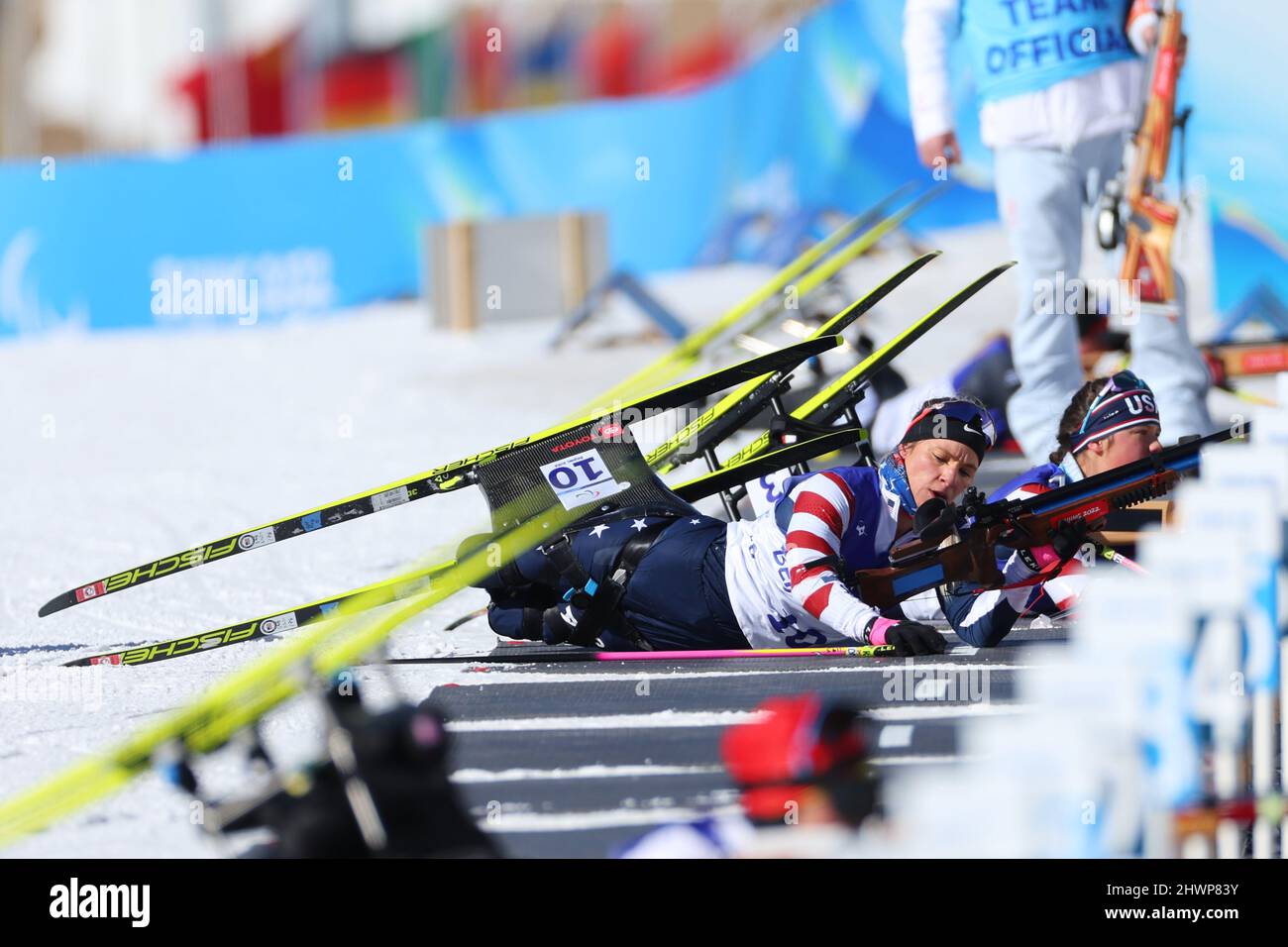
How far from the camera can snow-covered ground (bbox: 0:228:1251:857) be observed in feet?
16.9

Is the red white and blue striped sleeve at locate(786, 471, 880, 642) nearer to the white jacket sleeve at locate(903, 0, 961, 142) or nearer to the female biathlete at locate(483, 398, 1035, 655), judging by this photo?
the female biathlete at locate(483, 398, 1035, 655)

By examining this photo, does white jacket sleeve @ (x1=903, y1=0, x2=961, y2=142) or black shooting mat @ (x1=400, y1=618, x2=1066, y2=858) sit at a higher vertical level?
white jacket sleeve @ (x1=903, y1=0, x2=961, y2=142)

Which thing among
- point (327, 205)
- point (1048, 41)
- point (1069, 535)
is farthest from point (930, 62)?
point (327, 205)

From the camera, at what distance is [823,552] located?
518cm

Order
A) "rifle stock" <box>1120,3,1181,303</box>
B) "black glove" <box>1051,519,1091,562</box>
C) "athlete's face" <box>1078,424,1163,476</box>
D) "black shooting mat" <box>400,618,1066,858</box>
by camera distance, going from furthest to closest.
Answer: "rifle stock" <box>1120,3,1181,303</box>, "athlete's face" <box>1078,424,1163,476</box>, "black glove" <box>1051,519,1091,562</box>, "black shooting mat" <box>400,618,1066,858</box>

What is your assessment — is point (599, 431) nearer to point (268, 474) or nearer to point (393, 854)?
point (393, 854)

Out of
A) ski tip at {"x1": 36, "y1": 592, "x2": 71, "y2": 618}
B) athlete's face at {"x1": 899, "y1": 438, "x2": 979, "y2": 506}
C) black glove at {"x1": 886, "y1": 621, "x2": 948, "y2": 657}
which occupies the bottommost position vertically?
black glove at {"x1": 886, "y1": 621, "x2": 948, "y2": 657}

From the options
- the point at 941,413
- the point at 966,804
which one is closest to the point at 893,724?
the point at 941,413

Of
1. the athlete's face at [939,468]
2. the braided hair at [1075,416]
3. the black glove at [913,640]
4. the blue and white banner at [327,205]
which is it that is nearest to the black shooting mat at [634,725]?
the black glove at [913,640]

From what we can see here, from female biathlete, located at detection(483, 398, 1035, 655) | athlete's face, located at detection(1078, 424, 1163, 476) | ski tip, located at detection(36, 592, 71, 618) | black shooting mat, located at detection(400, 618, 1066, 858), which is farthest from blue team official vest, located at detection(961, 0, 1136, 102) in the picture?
ski tip, located at detection(36, 592, 71, 618)

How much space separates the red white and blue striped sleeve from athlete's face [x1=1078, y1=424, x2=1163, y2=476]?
2.62 feet

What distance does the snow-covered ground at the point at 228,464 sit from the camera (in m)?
5.15

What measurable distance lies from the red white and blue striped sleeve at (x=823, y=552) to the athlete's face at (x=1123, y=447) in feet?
2.62

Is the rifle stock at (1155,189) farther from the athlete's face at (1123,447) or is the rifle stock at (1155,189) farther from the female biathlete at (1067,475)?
the athlete's face at (1123,447)
